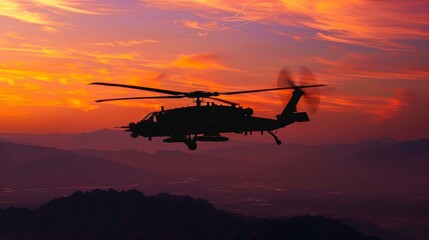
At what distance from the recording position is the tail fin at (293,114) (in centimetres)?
7288

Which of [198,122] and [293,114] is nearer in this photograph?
[198,122]

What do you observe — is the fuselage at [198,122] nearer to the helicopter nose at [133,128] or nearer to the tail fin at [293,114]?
the helicopter nose at [133,128]

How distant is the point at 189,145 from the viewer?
2562 inches

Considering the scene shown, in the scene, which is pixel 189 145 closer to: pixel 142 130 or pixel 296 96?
pixel 142 130

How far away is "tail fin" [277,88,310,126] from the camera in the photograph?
7288 centimetres

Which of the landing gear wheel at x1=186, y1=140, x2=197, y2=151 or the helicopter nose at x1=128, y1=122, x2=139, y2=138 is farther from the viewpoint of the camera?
the helicopter nose at x1=128, y1=122, x2=139, y2=138

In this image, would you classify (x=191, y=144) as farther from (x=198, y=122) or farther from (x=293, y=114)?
(x=293, y=114)

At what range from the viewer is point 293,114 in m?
73.8

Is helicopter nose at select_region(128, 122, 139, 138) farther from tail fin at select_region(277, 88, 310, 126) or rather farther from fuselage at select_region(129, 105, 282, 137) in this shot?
tail fin at select_region(277, 88, 310, 126)

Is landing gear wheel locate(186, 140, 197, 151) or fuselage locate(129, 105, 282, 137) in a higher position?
fuselage locate(129, 105, 282, 137)

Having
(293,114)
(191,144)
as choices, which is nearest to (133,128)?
(191,144)

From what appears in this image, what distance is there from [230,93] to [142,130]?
1306 centimetres

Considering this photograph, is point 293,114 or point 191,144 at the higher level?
point 293,114

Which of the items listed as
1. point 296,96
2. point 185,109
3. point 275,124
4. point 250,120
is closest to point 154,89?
point 185,109
